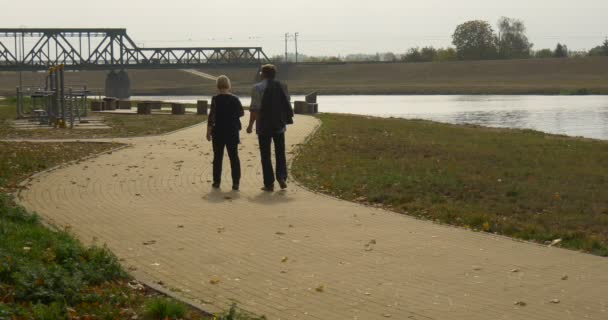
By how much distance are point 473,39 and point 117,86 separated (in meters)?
74.2

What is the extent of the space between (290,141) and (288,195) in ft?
32.2

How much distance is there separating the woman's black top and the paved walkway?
79 cm

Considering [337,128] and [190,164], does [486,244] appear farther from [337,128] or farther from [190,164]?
[337,128]

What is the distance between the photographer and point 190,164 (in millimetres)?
16984

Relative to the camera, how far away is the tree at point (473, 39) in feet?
510

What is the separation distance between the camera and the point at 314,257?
28.8ft

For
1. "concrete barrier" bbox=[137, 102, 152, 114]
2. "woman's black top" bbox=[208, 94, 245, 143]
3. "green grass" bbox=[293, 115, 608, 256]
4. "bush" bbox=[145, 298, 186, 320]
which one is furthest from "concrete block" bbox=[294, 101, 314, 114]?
"bush" bbox=[145, 298, 186, 320]

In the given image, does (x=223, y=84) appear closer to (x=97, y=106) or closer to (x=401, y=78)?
(x=97, y=106)

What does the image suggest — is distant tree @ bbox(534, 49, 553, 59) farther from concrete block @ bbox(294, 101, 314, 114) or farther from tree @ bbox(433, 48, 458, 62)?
concrete block @ bbox(294, 101, 314, 114)

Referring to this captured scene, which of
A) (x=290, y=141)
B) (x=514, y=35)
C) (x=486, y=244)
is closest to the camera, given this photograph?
(x=486, y=244)

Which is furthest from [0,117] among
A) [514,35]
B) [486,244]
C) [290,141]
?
[514,35]

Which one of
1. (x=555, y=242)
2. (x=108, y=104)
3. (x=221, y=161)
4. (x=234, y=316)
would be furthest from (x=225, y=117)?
(x=108, y=104)

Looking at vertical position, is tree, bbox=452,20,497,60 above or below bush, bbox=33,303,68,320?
above

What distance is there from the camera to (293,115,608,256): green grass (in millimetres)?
10953
